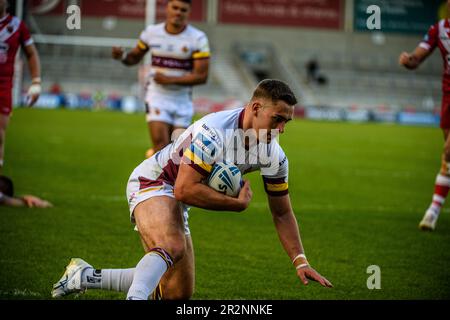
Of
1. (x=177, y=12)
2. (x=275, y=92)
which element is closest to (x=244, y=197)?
(x=275, y=92)

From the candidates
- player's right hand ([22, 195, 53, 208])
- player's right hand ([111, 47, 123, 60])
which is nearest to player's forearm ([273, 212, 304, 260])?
player's right hand ([111, 47, 123, 60])

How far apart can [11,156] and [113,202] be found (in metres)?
5.47

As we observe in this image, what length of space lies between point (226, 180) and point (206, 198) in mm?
179

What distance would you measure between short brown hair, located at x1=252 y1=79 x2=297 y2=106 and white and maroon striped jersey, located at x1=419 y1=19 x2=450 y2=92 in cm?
488

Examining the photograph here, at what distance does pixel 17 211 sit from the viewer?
888 cm

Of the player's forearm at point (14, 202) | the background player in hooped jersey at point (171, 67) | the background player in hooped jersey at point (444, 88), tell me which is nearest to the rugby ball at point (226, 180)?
the background player in hooped jersey at point (444, 88)

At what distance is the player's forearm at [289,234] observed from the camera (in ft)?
17.2

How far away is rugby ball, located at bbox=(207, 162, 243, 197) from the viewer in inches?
185

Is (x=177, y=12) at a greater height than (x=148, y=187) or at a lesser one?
greater

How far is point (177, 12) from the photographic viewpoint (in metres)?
10.2

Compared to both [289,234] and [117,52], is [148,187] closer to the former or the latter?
[289,234]

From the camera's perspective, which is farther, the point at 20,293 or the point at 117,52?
the point at 117,52

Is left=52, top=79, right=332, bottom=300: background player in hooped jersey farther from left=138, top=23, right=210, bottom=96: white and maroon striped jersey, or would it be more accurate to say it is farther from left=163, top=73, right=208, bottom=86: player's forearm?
left=138, top=23, right=210, bottom=96: white and maroon striped jersey

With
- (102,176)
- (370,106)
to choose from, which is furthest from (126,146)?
(370,106)
